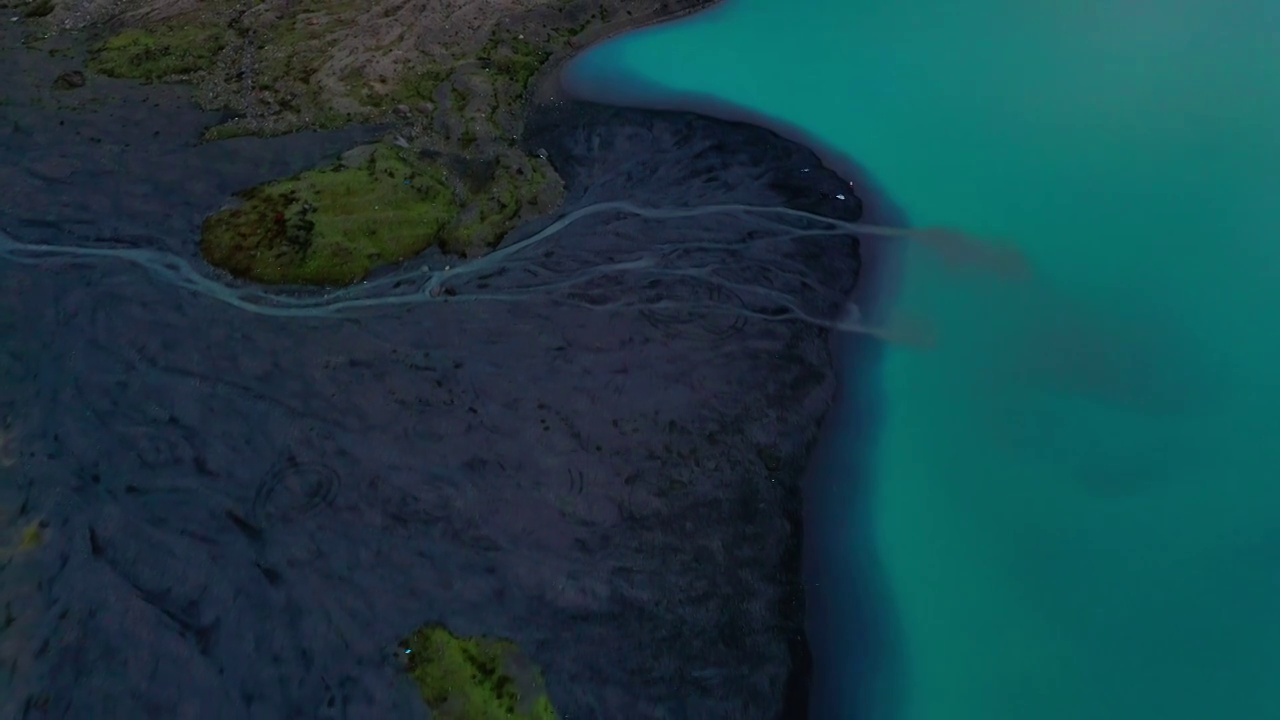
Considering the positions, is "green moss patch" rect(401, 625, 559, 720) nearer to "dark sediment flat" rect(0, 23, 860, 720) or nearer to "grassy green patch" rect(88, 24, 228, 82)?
"dark sediment flat" rect(0, 23, 860, 720)

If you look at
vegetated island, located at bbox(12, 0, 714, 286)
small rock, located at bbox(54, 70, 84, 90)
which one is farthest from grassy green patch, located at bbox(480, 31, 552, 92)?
small rock, located at bbox(54, 70, 84, 90)

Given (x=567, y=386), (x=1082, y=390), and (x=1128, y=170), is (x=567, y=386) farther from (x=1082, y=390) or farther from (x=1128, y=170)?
(x=1128, y=170)

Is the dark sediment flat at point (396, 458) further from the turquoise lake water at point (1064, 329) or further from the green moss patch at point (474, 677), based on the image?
the turquoise lake water at point (1064, 329)

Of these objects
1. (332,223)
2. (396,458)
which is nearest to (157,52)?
(332,223)

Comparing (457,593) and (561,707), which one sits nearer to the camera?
(561,707)

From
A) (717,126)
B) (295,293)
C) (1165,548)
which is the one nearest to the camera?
(1165,548)

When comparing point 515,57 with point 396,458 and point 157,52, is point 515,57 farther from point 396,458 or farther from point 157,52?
point 396,458

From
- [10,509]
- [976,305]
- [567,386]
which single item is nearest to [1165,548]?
[976,305]
